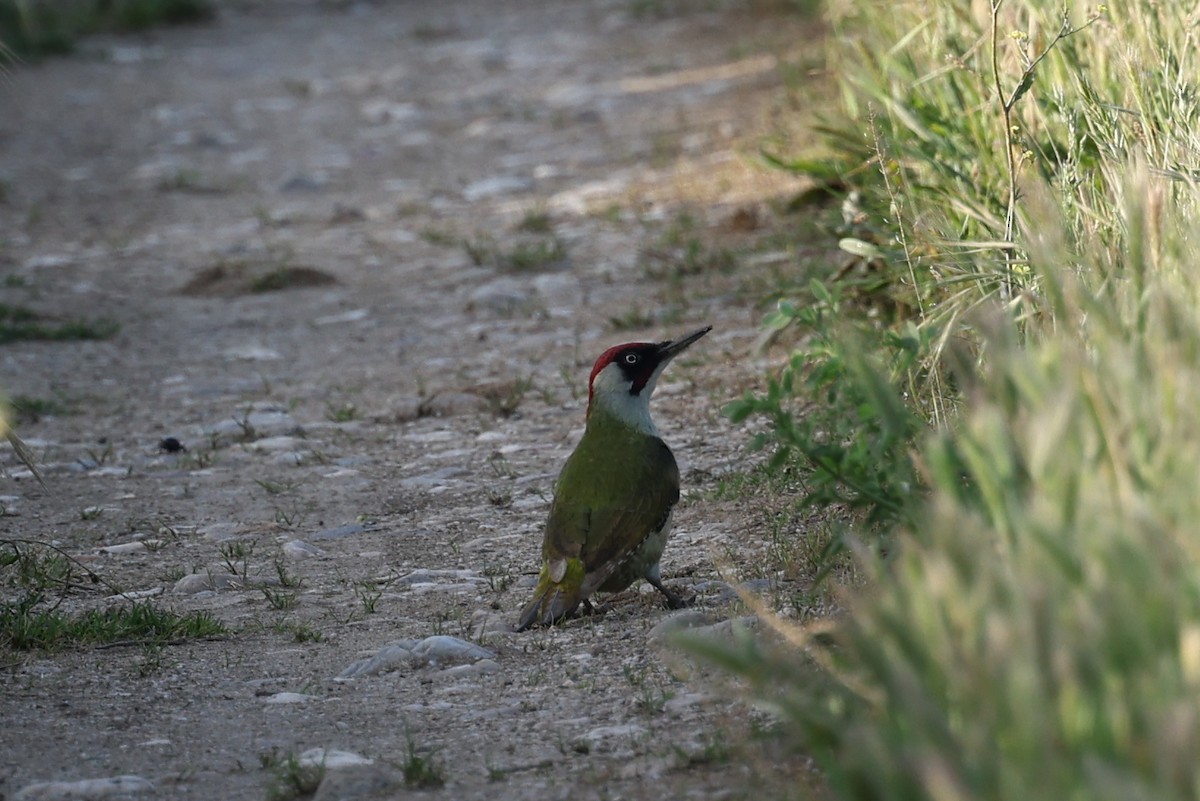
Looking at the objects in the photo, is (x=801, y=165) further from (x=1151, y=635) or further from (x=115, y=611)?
(x=1151, y=635)

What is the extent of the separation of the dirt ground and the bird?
13 centimetres

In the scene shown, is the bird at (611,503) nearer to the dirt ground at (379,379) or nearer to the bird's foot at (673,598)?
the bird's foot at (673,598)

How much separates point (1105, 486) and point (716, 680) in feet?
4.39

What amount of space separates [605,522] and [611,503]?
76 mm

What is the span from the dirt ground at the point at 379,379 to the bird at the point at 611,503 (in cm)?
13

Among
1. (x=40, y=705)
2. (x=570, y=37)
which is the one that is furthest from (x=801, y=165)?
(x=570, y=37)

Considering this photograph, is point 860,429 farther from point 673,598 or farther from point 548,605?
point 548,605

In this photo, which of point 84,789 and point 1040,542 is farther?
point 84,789

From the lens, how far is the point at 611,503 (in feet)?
13.6

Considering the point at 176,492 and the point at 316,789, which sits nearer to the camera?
the point at 316,789

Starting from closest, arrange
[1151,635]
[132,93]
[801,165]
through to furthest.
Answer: [1151,635], [801,165], [132,93]

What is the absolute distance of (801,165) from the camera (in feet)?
22.4

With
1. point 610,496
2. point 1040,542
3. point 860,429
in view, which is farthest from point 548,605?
point 1040,542

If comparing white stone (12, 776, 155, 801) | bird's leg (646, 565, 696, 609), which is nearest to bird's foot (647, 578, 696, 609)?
bird's leg (646, 565, 696, 609)
